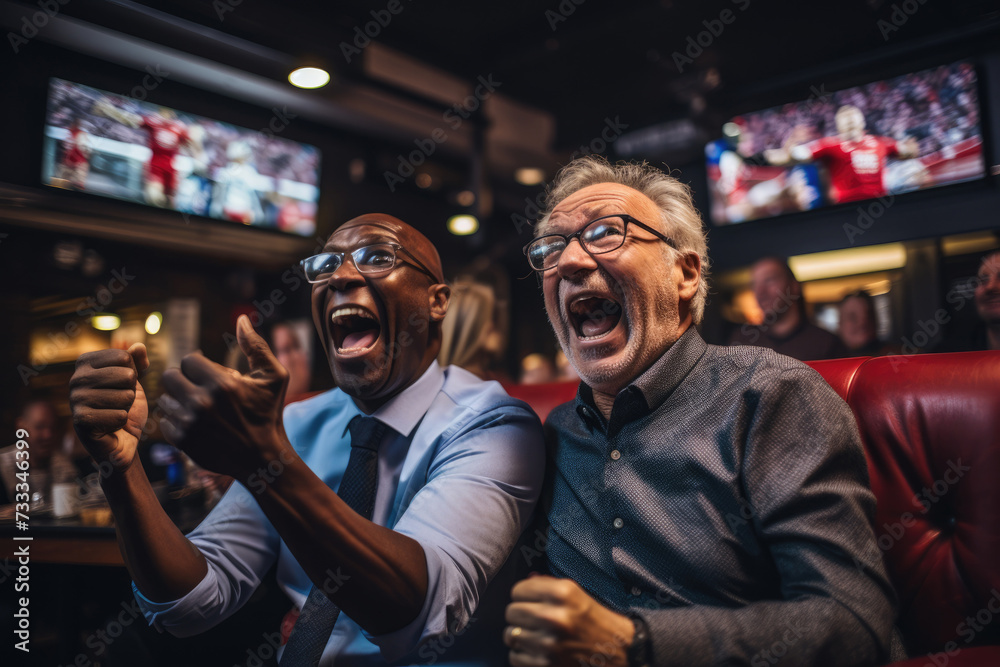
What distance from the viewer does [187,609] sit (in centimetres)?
118

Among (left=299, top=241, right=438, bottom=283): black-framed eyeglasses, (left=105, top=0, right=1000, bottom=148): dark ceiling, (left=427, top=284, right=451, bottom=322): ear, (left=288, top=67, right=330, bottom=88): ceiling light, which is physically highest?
(left=105, top=0, right=1000, bottom=148): dark ceiling

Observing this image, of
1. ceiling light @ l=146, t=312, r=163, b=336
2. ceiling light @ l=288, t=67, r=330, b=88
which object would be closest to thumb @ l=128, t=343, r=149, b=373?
ceiling light @ l=288, t=67, r=330, b=88

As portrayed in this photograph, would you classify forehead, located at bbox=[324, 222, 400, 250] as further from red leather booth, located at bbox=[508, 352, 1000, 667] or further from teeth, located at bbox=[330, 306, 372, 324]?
red leather booth, located at bbox=[508, 352, 1000, 667]

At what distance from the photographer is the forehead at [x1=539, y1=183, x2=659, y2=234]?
1.31m

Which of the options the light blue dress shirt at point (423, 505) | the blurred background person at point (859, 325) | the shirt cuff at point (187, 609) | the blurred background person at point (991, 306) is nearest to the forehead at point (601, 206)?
A: the light blue dress shirt at point (423, 505)

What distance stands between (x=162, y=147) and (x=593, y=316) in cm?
330

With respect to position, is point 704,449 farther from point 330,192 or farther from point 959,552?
point 330,192

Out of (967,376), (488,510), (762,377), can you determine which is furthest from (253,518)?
(967,376)

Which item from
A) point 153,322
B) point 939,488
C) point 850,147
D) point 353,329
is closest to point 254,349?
point 353,329

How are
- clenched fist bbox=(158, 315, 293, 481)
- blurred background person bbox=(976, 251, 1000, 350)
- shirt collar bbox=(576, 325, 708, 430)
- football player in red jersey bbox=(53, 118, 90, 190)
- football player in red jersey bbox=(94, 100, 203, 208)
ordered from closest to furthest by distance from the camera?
1. clenched fist bbox=(158, 315, 293, 481)
2. shirt collar bbox=(576, 325, 708, 430)
3. blurred background person bbox=(976, 251, 1000, 350)
4. football player in red jersey bbox=(53, 118, 90, 190)
5. football player in red jersey bbox=(94, 100, 203, 208)

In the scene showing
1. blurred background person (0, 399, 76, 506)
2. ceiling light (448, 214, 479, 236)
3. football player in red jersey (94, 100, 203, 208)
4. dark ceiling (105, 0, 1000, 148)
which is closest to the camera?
blurred background person (0, 399, 76, 506)

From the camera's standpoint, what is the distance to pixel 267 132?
4277 millimetres

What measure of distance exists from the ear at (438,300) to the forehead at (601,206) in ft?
0.91

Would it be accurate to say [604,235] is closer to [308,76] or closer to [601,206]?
[601,206]
